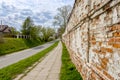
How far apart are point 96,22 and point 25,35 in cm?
4151

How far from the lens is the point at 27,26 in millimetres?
43781

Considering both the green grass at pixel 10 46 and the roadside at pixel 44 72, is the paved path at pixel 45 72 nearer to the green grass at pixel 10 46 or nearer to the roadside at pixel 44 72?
the roadside at pixel 44 72

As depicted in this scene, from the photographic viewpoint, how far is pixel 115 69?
269 centimetres

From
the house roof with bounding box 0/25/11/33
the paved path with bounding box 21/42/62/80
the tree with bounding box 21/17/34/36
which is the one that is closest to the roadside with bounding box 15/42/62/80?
the paved path with bounding box 21/42/62/80

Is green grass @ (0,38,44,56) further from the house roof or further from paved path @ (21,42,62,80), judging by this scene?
the house roof

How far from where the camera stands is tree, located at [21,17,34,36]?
43312 millimetres

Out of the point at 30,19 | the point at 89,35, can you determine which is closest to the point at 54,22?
the point at 30,19

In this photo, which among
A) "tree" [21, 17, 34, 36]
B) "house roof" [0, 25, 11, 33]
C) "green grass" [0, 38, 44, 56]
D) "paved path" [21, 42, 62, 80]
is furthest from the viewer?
"house roof" [0, 25, 11, 33]

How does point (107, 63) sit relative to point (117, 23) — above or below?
below

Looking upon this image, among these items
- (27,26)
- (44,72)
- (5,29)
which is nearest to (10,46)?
(27,26)

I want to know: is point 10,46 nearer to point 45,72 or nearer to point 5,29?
point 45,72

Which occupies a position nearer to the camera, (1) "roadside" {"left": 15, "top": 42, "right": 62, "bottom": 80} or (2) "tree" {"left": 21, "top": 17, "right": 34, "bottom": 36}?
(1) "roadside" {"left": 15, "top": 42, "right": 62, "bottom": 80}

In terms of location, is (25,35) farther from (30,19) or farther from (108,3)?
(108,3)

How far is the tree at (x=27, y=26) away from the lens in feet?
142
